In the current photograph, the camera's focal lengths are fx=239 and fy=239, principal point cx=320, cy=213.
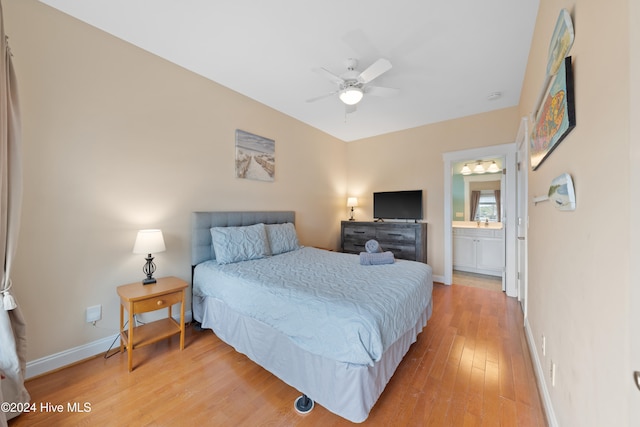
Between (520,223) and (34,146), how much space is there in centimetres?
492

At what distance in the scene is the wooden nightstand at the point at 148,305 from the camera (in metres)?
1.85

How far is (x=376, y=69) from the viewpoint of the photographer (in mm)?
2080

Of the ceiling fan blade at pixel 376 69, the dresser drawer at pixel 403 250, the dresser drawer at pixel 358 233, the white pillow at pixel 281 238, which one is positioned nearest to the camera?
the ceiling fan blade at pixel 376 69

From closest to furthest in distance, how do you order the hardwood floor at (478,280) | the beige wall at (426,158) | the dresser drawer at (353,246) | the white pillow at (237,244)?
1. the white pillow at (237,244)
2. the beige wall at (426,158)
3. the hardwood floor at (478,280)
4. the dresser drawer at (353,246)

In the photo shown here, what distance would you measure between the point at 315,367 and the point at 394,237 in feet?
10.00

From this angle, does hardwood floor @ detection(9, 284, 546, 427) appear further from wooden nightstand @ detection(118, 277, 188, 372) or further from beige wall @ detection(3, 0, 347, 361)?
beige wall @ detection(3, 0, 347, 361)

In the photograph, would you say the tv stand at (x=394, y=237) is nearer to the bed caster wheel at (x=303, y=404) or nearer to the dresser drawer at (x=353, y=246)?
the dresser drawer at (x=353, y=246)

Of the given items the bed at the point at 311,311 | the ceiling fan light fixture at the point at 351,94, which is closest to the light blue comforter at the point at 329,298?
the bed at the point at 311,311

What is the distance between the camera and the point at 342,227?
15.7ft

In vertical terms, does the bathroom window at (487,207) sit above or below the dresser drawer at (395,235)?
above

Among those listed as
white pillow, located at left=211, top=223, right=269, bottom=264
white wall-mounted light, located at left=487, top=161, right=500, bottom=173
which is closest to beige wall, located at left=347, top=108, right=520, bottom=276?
white wall-mounted light, located at left=487, top=161, right=500, bottom=173

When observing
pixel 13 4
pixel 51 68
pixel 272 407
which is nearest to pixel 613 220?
pixel 272 407

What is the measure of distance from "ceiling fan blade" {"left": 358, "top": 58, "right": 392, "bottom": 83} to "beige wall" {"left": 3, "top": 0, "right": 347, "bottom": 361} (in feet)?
5.75

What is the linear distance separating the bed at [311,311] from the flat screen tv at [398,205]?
1.98m
